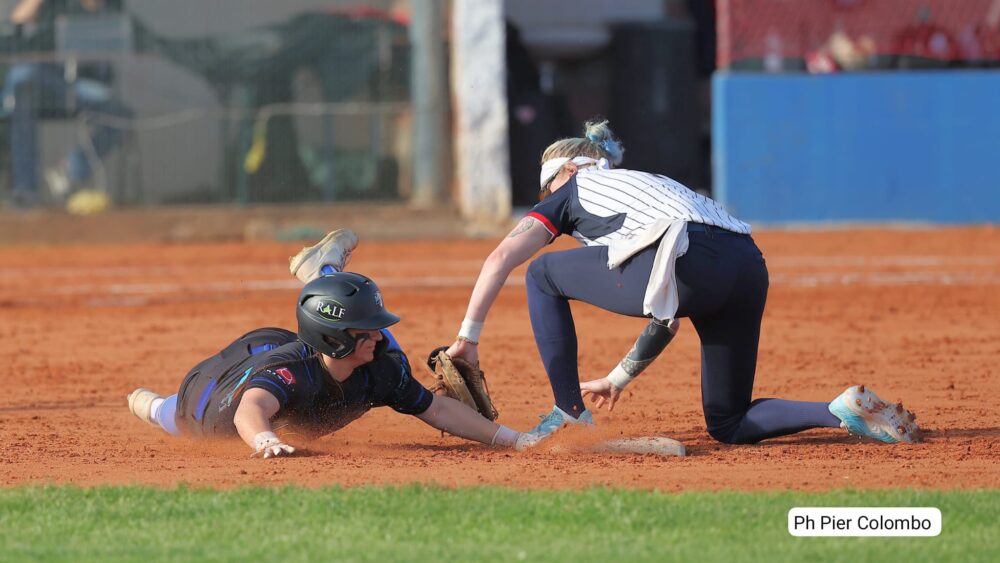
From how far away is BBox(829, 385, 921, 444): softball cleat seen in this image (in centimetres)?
622

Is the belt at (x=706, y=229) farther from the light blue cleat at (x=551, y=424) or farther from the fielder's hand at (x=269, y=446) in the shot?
the fielder's hand at (x=269, y=446)

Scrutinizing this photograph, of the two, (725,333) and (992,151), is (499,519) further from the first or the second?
(992,151)

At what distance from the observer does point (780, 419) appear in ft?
21.1

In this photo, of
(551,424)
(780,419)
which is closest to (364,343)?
(551,424)

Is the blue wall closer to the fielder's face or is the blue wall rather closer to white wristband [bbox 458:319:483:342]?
white wristband [bbox 458:319:483:342]

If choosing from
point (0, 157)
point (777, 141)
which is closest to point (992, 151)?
point (777, 141)

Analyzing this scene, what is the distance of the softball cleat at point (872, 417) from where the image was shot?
245 inches

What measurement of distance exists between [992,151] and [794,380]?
13325 millimetres

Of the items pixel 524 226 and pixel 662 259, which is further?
pixel 524 226

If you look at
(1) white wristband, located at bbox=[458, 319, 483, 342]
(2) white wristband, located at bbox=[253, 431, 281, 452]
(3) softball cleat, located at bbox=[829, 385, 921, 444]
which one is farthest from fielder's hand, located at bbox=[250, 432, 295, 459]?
(3) softball cleat, located at bbox=[829, 385, 921, 444]

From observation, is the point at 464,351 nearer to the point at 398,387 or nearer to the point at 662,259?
the point at 398,387

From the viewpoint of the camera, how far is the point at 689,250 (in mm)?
5891

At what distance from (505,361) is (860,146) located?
12.3 metres

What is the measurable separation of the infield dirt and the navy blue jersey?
15 cm
